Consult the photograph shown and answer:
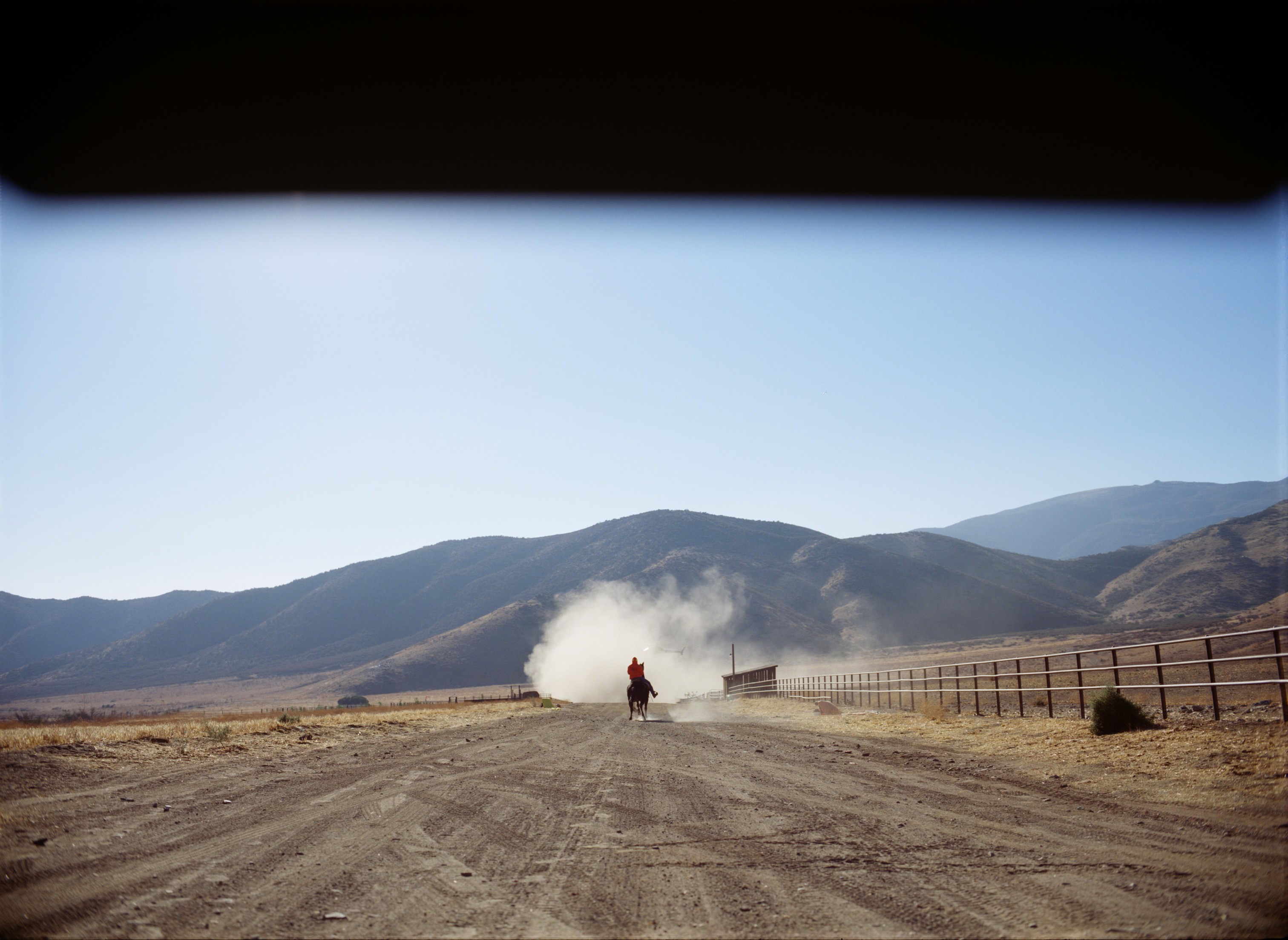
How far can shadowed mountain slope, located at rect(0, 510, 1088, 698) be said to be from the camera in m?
151

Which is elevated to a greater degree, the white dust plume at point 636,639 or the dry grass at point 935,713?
the dry grass at point 935,713

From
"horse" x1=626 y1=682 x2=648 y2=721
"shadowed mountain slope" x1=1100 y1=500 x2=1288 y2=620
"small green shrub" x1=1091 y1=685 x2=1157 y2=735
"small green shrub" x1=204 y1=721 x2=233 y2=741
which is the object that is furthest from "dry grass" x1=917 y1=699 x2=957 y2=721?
"shadowed mountain slope" x1=1100 y1=500 x2=1288 y2=620

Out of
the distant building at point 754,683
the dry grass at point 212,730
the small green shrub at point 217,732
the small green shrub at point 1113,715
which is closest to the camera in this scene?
the dry grass at point 212,730

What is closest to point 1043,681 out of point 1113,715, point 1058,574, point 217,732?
point 1113,715

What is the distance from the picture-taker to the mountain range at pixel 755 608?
133125 millimetres

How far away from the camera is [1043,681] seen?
39.1 meters

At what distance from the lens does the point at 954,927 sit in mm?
4852

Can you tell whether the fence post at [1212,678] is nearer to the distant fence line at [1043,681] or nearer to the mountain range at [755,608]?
the distant fence line at [1043,681]

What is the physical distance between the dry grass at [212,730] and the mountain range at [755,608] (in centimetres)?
11149

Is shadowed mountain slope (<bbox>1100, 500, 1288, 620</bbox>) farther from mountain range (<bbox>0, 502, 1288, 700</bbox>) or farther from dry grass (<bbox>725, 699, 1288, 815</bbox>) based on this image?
dry grass (<bbox>725, 699, 1288, 815</bbox>)

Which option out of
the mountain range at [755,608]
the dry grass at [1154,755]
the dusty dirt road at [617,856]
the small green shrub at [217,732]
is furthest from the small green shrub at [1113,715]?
the mountain range at [755,608]

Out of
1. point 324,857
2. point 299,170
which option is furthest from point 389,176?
point 324,857

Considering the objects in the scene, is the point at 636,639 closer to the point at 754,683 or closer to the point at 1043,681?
the point at 754,683

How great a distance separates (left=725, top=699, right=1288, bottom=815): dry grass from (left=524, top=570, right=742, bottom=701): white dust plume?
50741 millimetres
